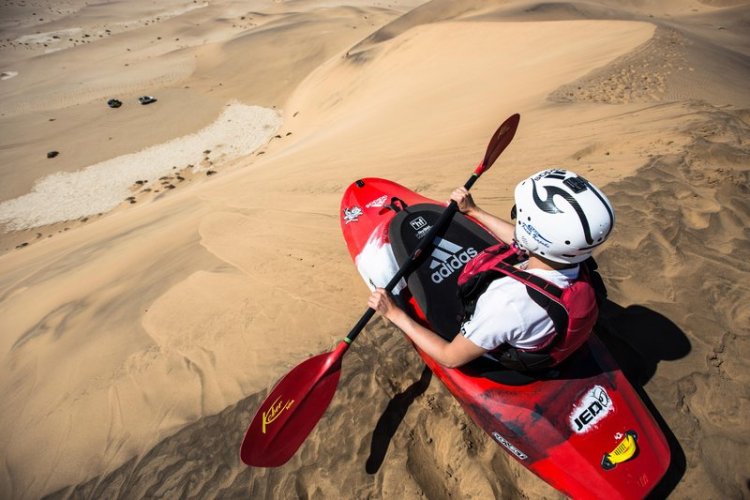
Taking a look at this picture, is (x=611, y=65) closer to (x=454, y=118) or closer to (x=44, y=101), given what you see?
(x=454, y=118)

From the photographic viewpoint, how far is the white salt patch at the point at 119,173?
11.0 metres

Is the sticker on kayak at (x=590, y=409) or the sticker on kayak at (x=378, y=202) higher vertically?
the sticker on kayak at (x=378, y=202)

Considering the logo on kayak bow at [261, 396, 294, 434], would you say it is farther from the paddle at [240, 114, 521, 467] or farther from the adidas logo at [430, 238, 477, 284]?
the adidas logo at [430, 238, 477, 284]

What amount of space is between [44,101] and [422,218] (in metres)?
23.8

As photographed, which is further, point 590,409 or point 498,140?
point 498,140

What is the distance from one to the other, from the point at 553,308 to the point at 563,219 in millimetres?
377

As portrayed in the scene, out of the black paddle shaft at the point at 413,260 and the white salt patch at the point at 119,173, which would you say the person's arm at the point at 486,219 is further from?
the white salt patch at the point at 119,173

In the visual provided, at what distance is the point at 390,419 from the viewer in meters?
2.59

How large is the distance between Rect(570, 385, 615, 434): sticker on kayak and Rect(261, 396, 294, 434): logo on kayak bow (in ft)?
5.51

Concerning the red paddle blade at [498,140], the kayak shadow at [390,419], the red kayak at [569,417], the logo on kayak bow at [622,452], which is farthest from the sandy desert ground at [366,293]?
the red paddle blade at [498,140]

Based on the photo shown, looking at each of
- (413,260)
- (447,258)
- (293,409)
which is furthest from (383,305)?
(293,409)

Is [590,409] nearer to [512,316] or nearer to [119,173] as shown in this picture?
[512,316]

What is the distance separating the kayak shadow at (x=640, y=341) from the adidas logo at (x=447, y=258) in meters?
1.15

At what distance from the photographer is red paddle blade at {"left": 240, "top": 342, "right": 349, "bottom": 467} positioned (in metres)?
2.32
